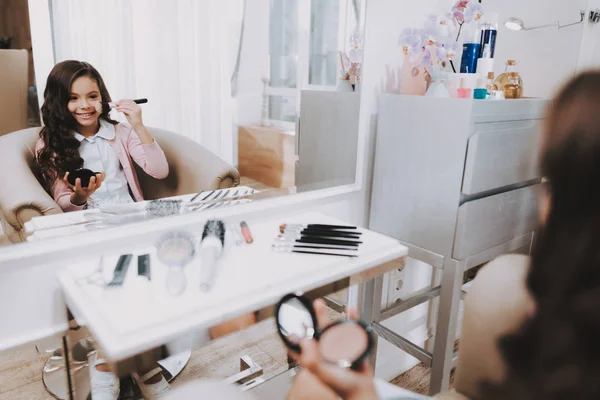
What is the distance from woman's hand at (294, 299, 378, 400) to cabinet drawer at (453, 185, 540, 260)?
82 cm

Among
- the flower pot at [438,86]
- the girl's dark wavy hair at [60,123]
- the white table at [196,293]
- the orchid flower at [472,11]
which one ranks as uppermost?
the orchid flower at [472,11]

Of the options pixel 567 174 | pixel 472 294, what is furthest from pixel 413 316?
pixel 567 174

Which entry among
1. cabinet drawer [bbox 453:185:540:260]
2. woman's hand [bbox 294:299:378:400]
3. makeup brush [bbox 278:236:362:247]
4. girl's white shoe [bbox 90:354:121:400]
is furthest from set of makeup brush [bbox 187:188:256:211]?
woman's hand [bbox 294:299:378:400]

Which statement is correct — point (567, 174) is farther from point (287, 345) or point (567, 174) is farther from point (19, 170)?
point (19, 170)

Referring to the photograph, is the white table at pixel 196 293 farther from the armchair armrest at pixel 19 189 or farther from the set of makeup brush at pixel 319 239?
the armchair armrest at pixel 19 189

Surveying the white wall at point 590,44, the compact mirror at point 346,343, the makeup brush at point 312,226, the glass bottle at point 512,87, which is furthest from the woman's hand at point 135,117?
the white wall at point 590,44

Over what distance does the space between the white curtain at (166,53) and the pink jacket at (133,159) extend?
6 cm

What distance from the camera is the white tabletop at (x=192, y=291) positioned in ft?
2.28

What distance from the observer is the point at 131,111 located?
0.97 metres

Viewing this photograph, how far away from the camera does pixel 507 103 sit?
1.24 m

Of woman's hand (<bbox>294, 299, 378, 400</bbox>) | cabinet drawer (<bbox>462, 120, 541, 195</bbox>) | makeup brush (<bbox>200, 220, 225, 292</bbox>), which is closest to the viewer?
woman's hand (<bbox>294, 299, 378, 400</bbox>)

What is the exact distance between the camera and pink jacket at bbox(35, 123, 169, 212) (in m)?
0.94

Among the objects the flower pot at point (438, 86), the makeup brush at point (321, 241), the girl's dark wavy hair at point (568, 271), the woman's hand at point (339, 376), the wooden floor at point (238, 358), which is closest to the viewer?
the girl's dark wavy hair at point (568, 271)

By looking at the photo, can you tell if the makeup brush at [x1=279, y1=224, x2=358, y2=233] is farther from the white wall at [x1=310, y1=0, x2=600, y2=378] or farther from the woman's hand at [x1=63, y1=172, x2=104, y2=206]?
the woman's hand at [x1=63, y1=172, x2=104, y2=206]
